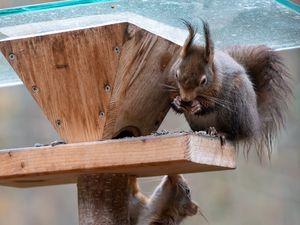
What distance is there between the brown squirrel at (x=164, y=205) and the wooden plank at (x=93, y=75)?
26 centimetres

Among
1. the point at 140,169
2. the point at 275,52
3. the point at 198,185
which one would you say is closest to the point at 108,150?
the point at 140,169

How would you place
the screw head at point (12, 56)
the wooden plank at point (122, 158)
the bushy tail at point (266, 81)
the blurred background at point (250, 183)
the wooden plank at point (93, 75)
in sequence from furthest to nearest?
the blurred background at point (250, 183) → the bushy tail at point (266, 81) → the screw head at point (12, 56) → the wooden plank at point (93, 75) → the wooden plank at point (122, 158)

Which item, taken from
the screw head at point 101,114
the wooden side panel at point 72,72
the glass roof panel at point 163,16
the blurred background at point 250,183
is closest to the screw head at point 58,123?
the wooden side panel at point 72,72

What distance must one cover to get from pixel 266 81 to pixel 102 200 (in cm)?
68

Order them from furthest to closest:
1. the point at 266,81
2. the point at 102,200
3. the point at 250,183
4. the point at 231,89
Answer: the point at 250,183
the point at 266,81
the point at 231,89
the point at 102,200

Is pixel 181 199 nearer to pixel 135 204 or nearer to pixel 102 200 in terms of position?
pixel 135 204

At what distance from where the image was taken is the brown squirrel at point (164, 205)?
298 cm

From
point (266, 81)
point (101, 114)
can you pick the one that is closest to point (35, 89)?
point (101, 114)

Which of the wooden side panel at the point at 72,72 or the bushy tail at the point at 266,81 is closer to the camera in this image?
the wooden side panel at the point at 72,72

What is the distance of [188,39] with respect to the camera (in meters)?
2.76

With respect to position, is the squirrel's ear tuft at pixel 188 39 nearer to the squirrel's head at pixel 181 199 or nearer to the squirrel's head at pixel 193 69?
the squirrel's head at pixel 193 69

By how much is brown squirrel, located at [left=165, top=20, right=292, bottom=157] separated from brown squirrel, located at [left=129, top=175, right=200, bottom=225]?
19 centimetres

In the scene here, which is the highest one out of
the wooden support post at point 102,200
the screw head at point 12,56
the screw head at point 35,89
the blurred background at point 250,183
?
the screw head at point 12,56

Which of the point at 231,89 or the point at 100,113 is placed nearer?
the point at 100,113
